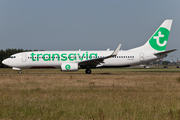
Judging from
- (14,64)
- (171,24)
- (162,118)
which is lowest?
(162,118)

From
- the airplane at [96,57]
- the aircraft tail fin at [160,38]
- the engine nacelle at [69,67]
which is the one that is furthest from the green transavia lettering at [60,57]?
the aircraft tail fin at [160,38]

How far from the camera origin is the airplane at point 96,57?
33562 millimetres

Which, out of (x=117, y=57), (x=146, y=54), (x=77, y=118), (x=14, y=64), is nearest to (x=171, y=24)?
(x=146, y=54)

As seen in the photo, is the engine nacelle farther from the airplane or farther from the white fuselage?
the white fuselage

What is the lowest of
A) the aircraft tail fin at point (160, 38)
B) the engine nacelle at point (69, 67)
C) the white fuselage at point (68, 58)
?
the engine nacelle at point (69, 67)

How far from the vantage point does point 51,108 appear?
29.1ft

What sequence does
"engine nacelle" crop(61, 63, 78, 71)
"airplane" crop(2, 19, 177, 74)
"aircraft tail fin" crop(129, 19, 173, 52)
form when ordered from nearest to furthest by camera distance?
"engine nacelle" crop(61, 63, 78, 71), "airplane" crop(2, 19, 177, 74), "aircraft tail fin" crop(129, 19, 173, 52)

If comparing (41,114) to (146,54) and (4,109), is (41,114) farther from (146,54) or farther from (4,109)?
(146,54)

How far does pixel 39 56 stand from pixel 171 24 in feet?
66.2

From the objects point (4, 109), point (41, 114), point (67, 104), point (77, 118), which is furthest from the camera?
point (67, 104)

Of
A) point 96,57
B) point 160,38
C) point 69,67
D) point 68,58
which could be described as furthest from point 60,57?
point 160,38

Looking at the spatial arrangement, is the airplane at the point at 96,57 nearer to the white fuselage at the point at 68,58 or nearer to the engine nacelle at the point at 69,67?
the white fuselage at the point at 68,58

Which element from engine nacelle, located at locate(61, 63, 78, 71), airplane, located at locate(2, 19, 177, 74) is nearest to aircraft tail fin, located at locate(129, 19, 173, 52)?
airplane, located at locate(2, 19, 177, 74)

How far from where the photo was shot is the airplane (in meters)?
33.6
